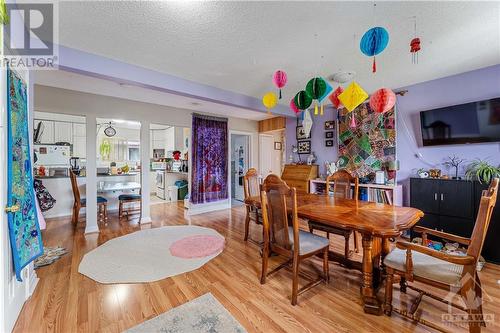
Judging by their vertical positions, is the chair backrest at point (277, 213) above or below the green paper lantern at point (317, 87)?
below

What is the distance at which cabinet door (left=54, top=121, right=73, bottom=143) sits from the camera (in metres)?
5.75

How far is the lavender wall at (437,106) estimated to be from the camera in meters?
2.81

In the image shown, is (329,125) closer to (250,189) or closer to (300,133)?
(300,133)

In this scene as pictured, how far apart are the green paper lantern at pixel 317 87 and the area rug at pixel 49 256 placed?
3.68 m

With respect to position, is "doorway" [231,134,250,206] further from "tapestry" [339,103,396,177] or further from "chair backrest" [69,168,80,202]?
"chair backrest" [69,168,80,202]

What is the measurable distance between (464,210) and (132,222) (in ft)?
17.8

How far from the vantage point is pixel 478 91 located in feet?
9.41

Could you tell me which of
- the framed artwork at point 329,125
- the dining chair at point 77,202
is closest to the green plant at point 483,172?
the framed artwork at point 329,125

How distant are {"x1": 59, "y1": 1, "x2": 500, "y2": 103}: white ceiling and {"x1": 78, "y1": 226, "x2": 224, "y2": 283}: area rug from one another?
8.22 ft

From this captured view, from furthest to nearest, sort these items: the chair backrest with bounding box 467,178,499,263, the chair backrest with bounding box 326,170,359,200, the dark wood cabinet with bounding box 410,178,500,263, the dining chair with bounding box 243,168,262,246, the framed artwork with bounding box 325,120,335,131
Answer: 1. the framed artwork with bounding box 325,120,335,131
2. the dining chair with bounding box 243,168,262,246
3. the chair backrest with bounding box 326,170,359,200
4. the dark wood cabinet with bounding box 410,178,500,263
5. the chair backrest with bounding box 467,178,499,263

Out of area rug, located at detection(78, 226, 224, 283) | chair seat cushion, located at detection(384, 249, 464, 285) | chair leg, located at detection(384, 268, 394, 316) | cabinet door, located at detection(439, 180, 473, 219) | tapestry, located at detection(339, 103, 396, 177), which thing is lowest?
area rug, located at detection(78, 226, 224, 283)

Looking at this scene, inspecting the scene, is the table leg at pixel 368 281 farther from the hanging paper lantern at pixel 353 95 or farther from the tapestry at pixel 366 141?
the tapestry at pixel 366 141

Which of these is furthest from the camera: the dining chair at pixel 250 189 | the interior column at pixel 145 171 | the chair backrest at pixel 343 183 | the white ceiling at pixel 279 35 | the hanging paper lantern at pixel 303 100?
the interior column at pixel 145 171

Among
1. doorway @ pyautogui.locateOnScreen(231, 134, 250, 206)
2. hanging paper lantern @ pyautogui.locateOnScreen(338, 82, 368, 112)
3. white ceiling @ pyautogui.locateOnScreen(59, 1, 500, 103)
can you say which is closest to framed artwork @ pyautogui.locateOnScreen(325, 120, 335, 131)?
white ceiling @ pyautogui.locateOnScreen(59, 1, 500, 103)
